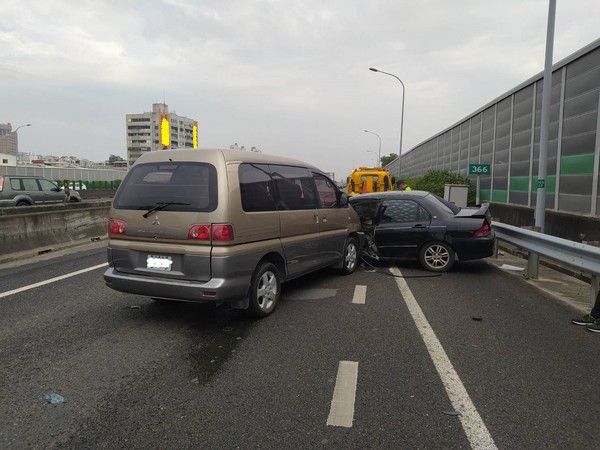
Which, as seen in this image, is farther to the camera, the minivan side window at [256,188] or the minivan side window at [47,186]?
the minivan side window at [47,186]

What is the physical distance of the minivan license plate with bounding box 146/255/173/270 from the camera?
477 centimetres

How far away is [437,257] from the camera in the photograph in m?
8.17

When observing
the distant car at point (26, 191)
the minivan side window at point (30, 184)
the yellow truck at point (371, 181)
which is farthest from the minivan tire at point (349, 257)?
the minivan side window at point (30, 184)

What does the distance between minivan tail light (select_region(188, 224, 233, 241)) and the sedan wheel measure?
4714mm

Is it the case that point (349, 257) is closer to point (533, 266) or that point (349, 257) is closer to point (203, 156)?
point (533, 266)

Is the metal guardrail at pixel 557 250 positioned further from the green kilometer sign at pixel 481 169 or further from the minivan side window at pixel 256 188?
the green kilometer sign at pixel 481 169

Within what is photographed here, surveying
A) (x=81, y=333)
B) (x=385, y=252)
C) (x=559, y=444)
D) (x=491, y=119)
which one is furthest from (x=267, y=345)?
(x=491, y=119)

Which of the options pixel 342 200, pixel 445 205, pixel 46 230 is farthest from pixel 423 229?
pixel 46 230

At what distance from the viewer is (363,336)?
4645mm

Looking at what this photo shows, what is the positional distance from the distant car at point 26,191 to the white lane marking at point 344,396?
776 inches

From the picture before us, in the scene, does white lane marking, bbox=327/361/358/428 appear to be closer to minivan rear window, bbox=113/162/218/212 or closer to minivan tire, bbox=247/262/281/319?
minivan tire, bbox=247/262/281/319

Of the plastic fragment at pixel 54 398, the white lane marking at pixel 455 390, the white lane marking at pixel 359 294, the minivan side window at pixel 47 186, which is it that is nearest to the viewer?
the white lane marking at pixel 455 390

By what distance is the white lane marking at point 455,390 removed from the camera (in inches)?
110

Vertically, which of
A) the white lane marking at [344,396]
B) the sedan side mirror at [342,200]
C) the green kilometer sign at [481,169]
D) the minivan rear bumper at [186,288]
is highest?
the green kilometer sign at [481,169]
